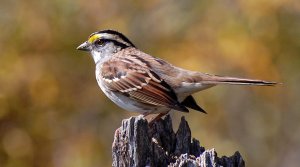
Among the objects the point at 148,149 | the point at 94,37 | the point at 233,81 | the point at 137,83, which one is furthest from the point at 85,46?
the point at 148,149

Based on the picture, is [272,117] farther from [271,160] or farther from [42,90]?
[42,90]

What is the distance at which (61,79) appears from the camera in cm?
1182

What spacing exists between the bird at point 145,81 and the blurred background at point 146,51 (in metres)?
2.15

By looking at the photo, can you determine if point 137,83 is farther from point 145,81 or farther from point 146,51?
point 146,51

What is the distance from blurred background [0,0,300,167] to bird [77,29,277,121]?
2.15 meters

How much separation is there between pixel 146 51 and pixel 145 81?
3.33m

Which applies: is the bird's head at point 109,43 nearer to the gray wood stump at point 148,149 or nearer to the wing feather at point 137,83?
the wing feather at point 137,83

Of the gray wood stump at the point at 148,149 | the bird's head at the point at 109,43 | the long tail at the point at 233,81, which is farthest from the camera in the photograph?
the bird's head at the point at 109,43

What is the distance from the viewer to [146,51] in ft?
39.4

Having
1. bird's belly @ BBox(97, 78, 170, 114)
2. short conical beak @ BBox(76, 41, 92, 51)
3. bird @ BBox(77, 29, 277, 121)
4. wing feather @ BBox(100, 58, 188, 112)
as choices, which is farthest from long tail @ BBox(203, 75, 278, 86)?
short conical beak @ BBox(76, 41, 92, 51)

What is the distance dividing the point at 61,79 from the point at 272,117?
2754 mm

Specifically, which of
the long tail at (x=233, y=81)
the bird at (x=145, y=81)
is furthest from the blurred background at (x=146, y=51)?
the long tail at (x=233, y=81)

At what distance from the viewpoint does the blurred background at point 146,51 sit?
1124 centimetres

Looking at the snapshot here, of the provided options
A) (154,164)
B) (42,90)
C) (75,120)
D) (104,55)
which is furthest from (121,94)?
(75,120)
